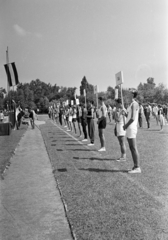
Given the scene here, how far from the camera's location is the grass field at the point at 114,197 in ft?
10.8

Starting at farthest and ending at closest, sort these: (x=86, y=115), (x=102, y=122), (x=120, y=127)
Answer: (x=86, y=115) → (x=102, y=122) → (x=120, y=127)

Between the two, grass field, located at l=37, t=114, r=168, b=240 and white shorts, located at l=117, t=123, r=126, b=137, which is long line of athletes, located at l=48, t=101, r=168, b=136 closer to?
white shorts, located at l=117, t=123, r=126, b=137

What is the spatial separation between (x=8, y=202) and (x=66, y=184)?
49.1 inches

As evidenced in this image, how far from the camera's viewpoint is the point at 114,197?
14.7 ft

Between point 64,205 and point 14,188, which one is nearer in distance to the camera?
point 64,205

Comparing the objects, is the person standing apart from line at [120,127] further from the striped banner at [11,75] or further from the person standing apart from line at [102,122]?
the striped banner at [11,75]

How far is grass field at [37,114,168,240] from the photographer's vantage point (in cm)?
330

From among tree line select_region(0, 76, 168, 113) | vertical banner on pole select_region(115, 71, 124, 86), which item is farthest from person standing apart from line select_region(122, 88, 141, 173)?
tree line select_region(0, 76, 168, 113)

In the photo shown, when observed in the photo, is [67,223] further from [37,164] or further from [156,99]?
[156,99]

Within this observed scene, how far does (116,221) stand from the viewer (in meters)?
3.53

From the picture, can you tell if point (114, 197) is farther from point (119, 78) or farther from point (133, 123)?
point (119, 78)

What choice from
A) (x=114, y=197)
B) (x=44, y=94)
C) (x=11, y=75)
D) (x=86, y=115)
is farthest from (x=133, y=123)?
(x=44, y=94)

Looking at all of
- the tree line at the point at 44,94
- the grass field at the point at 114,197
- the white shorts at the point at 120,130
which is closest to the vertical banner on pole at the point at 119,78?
the white shorts at the point at 120,130

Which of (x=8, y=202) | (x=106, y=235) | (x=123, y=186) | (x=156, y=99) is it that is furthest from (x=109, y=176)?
(x=156, y=99)
